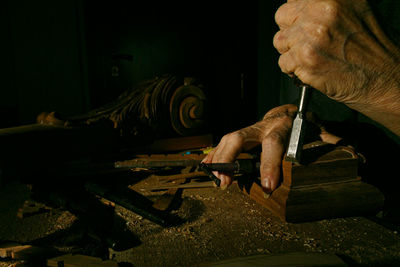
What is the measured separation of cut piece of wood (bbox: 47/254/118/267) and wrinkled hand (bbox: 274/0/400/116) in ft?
3.07

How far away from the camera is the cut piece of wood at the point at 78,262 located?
0.89 metres

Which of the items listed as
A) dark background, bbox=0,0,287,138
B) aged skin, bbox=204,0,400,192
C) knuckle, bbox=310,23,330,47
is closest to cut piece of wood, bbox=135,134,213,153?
dark background, bbox=0,0,287,138

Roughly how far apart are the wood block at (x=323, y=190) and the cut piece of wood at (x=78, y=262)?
72 centimetres

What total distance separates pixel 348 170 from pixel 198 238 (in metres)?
0.73

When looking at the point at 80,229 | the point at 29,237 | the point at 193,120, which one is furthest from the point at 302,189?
the point at 193,120

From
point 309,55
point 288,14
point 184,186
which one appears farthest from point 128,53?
point 309,55

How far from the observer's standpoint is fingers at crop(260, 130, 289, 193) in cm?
115

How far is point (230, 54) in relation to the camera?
12.5ft

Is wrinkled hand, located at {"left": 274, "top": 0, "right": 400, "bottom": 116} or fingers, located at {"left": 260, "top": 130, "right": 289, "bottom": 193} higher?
wrinkled hand, located at {"left": 274, "top": 0, "right": 400, "bottom": 116}

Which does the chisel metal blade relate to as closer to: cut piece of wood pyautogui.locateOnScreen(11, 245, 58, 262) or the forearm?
the forearm

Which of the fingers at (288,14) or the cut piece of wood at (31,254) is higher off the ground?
the fingers at (288,14)

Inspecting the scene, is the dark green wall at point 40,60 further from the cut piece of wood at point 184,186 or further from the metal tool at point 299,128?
the metal tool at point 299,128

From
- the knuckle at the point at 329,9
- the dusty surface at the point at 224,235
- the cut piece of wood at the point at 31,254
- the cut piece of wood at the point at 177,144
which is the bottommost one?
the cut piece of wood at the point at 177,144

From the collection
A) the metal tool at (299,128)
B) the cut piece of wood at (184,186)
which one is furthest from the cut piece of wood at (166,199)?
the metal tool at (299,128)
